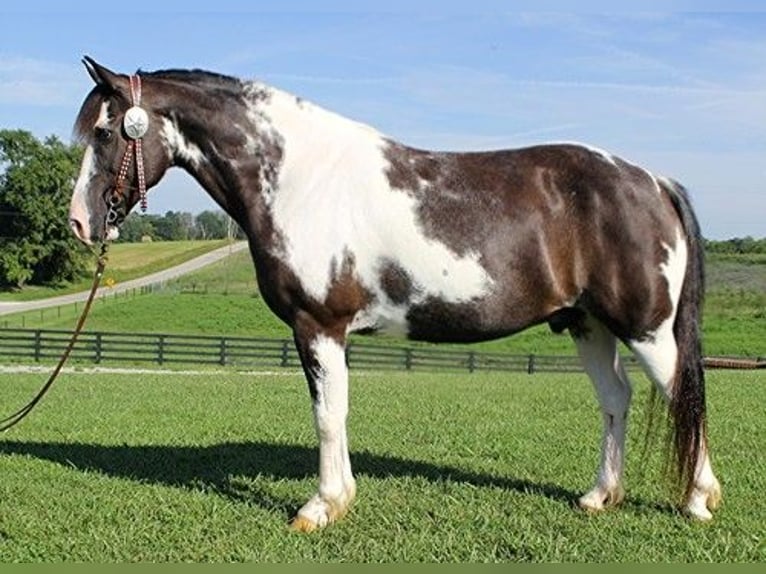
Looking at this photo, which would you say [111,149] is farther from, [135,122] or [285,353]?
[285,353]

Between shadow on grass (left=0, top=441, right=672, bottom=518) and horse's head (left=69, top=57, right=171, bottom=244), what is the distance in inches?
80.0

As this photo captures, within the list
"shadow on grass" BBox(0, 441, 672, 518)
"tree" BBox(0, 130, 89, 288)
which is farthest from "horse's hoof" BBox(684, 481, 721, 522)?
"tree" BBox(0, 130, 89, 288)

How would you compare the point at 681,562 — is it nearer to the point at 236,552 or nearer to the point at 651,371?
the point at 651,371

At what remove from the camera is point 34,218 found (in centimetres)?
5503

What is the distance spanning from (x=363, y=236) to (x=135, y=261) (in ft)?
246

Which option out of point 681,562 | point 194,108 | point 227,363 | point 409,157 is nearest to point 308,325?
point 409,157

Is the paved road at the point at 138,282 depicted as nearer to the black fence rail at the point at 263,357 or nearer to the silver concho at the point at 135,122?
the black fence rail at the point at 263,357

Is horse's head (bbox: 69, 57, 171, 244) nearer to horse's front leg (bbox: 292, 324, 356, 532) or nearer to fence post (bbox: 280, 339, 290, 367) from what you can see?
horse's front leg (bbox: 292, 324, 356, 532)

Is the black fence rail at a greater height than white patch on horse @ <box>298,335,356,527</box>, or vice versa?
white patch on horse @ <box>298,335,356,527</box>

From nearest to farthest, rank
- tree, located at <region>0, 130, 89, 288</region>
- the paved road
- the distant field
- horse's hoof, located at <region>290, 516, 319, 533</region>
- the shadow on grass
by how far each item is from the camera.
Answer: horse's hoof, located at <region>290, 516, 319, 533</region>, the shadow on grass, the distant field, the paved road, tree, located at <region>0, 130, 89, 288</region>

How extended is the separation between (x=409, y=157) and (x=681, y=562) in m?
2.70

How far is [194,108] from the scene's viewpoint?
528cm

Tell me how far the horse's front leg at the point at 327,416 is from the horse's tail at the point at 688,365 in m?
1.97

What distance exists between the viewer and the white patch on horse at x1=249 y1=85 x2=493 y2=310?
16.1ft
